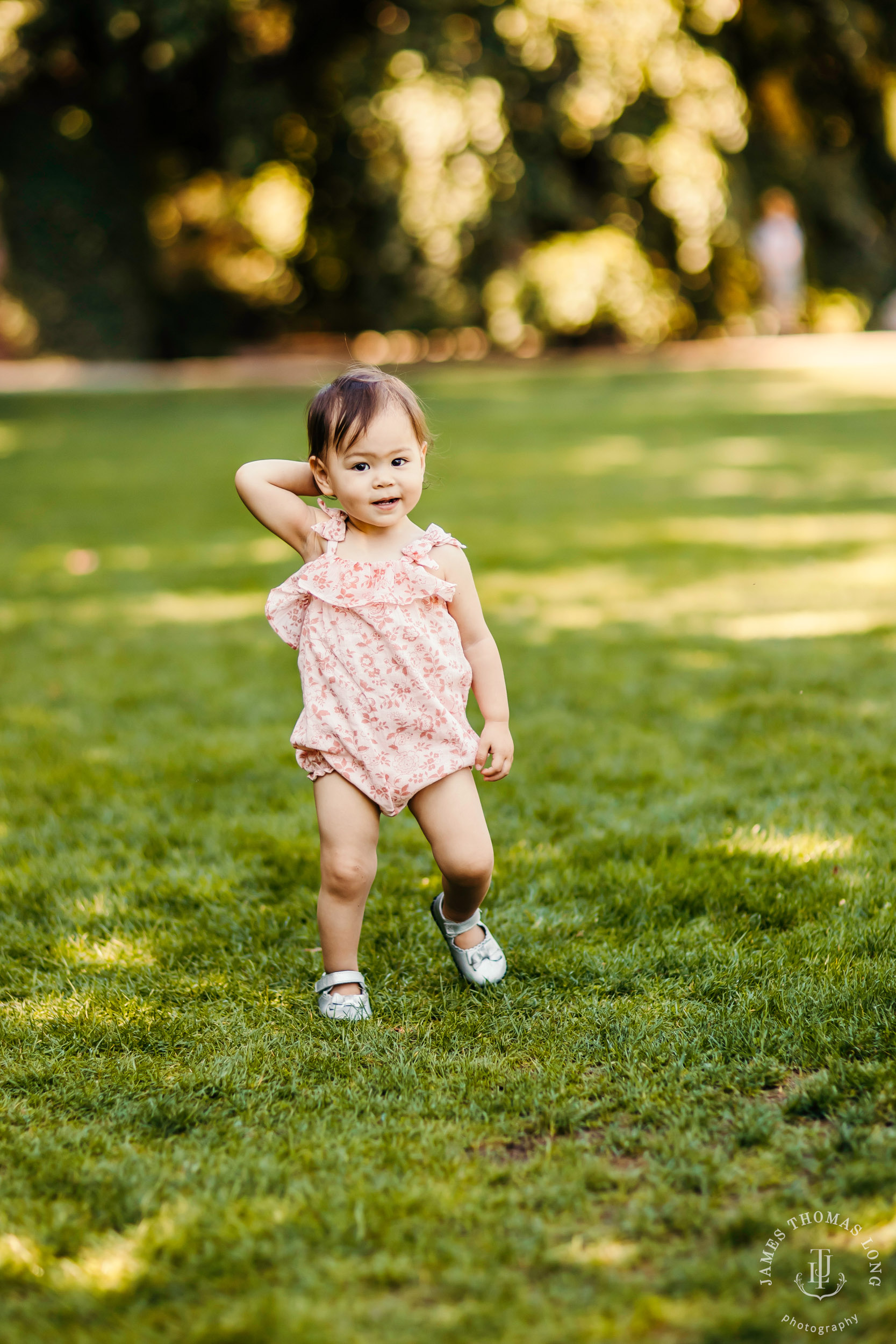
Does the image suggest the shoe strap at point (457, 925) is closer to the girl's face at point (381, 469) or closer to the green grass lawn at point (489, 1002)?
the green grass lawn at point (489, 1002)

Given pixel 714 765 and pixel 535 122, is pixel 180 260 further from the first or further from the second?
pixel 714 765

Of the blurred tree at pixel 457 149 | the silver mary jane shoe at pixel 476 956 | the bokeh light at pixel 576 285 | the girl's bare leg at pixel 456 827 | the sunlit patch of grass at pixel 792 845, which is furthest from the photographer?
the bokeh light at pixel 576 285

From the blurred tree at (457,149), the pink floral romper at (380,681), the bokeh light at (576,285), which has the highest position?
the blurred tree at (457,149)

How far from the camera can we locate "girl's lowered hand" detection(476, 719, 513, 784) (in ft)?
8.38

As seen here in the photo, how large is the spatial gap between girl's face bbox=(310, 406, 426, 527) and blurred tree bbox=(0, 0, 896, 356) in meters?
16.5

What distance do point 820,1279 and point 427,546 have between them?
1.48 m

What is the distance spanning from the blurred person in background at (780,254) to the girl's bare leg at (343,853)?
→ 20.2 meters

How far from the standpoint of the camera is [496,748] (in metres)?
2.56

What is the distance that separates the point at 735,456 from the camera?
10.8 metres

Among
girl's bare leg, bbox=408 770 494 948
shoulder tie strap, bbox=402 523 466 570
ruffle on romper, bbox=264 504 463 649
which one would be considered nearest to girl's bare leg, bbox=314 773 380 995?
girl's bare leg, bbox=408 770 494 948

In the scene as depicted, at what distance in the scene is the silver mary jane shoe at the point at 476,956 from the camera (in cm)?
267

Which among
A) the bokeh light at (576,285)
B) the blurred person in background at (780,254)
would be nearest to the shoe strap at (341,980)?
the bokeh light at (576,285)

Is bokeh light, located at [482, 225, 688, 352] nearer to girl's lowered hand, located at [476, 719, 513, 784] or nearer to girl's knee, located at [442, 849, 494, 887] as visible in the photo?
girl's lowered hand, located at [476, 719, 513, 784]

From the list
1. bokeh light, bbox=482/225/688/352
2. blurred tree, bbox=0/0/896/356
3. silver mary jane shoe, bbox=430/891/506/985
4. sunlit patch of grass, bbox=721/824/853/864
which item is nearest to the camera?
silver mary jane shoe, bbox=430/891/506/985
